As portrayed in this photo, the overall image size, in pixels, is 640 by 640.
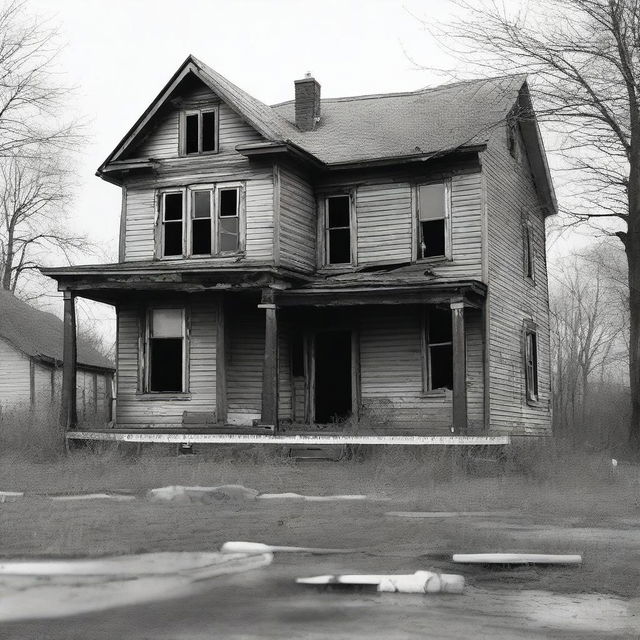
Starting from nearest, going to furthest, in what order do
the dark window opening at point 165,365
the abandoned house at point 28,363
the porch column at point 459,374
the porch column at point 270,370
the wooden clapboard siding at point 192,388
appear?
the porch column at point 459,374, the porch column at point 270,370, the wooden clapboard siding at point 192,388, the dark window opening at point 165,365, the abandoned house at point 28,363

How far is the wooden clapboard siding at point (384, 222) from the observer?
20.2m

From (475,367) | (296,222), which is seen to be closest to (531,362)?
(475,367)

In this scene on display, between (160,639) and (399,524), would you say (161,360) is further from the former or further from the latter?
(160,639)

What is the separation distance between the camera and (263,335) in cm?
2019

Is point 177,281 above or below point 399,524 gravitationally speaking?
above

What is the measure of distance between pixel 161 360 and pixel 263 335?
2.33m

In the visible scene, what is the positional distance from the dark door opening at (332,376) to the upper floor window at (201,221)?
3010mm

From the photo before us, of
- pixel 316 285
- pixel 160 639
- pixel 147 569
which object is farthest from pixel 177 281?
pixel 160 639

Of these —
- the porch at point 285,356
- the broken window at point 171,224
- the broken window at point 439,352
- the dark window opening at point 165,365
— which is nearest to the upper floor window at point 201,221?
the broken window at point 171,224

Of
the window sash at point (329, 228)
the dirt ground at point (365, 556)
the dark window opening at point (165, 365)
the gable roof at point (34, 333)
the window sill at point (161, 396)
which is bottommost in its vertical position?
the dirt ground at point (365, 556)

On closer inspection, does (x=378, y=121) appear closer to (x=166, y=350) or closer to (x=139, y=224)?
(x=139, y=224)

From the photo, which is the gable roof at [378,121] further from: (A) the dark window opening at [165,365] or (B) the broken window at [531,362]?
(B) the broken window at [531,362]

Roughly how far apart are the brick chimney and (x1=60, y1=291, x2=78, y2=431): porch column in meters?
7.56

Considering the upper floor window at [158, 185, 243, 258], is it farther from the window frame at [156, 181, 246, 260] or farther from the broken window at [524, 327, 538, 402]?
the broken window at [524, 327, 538, 402]
